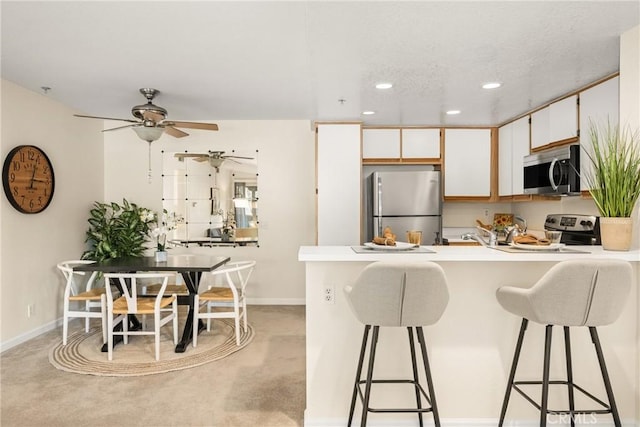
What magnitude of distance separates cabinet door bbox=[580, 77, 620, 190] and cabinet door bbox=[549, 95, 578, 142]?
0.08 metres

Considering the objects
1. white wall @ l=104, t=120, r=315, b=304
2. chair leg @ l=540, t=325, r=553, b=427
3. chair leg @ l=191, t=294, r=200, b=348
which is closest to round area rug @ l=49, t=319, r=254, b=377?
chair leg @ l=191, t=294, r=200, b=348

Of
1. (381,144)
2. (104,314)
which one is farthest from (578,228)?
(104,314)

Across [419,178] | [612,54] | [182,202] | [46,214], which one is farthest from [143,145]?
[612,54]

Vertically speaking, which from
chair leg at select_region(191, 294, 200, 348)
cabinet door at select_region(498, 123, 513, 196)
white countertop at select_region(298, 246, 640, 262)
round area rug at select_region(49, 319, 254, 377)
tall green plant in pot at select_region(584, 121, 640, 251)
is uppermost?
cabinet door at select_region(498, 123, 513, 196)

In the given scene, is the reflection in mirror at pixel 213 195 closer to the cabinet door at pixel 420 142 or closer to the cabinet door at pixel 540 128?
the cabinet door at pixel 420 142

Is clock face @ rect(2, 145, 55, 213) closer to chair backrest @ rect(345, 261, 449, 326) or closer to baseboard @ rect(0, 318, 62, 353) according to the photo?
baseboard @ rect(0, 318, 62, 353)

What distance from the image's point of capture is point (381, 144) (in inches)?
191

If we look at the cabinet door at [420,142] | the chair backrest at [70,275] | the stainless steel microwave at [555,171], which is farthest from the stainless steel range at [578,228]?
the chair backrest at [70,275]

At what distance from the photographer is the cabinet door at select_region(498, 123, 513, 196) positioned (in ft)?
15.0

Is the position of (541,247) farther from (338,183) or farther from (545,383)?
(338,183)

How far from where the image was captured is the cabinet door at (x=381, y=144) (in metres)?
4.85

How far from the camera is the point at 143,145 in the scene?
5.35 meters

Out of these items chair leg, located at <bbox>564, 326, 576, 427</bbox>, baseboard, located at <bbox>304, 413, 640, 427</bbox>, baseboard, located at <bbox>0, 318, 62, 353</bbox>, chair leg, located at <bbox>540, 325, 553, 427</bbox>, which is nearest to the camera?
chair leg, located at <bbox>540, 325, 553, 427</bbox>

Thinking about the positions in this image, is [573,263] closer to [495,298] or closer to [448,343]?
[495,298]
